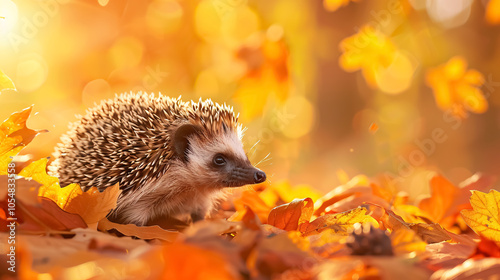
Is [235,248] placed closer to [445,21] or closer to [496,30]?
[445,21]

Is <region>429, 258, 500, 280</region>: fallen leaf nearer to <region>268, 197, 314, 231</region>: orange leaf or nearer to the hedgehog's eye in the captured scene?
<region>268, 197, 314, 231</region>: orange leaf

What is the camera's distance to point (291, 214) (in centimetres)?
193

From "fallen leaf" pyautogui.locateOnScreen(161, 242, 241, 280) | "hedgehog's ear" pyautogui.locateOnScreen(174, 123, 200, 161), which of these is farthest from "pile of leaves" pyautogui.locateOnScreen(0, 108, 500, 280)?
"hedgehog's ear" pyautogui.locateOnScreen(174, 123, 200, 161)

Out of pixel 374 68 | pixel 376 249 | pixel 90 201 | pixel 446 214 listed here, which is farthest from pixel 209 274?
pixel 374 68

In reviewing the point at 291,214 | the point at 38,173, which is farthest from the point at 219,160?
the point at 38,173

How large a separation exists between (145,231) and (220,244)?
2.52 ft

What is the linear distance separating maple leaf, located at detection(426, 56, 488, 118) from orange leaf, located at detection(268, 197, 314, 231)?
3979mm

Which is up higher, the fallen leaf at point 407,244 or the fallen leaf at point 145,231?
the fallen leaf at point 145,231

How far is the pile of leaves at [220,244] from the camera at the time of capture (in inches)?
41.1

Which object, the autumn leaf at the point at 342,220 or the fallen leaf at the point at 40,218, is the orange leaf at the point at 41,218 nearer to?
the fallen leaf at the point at 40,218

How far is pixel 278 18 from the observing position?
6.21 meters

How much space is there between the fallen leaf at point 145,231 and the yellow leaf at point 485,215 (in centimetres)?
114

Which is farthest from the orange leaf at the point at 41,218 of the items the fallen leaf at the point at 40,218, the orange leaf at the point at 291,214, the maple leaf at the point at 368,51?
the maple leaf at the point at 368,51

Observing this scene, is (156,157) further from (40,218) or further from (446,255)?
(446,255)
